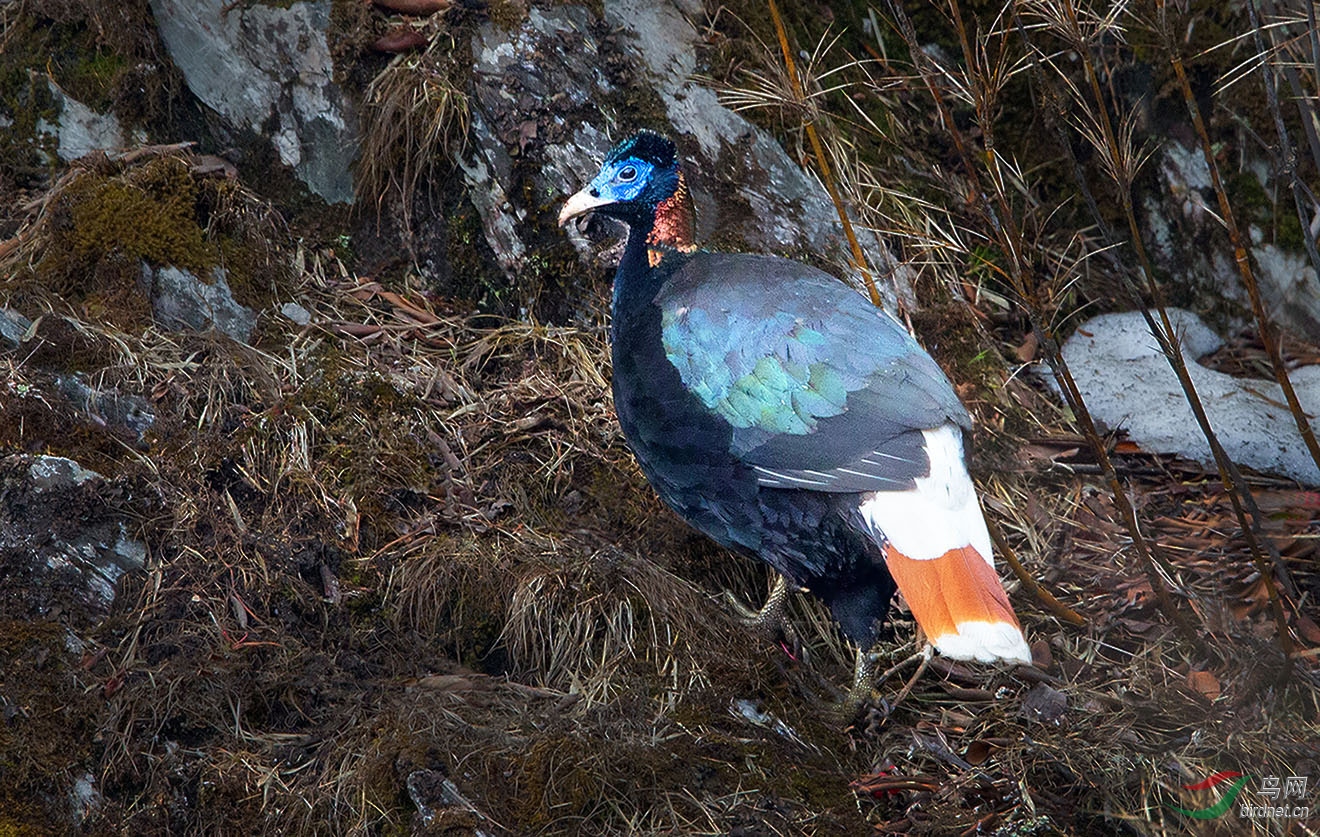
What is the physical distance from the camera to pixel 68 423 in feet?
10.5

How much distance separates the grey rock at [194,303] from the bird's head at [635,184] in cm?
123

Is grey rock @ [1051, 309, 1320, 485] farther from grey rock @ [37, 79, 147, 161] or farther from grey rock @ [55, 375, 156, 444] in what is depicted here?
grey rock @ [37, 79, 147, 161]

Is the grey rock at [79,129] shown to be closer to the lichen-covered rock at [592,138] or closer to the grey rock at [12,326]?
the grey rock at [12,326]

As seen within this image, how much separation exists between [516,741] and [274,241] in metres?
2.09

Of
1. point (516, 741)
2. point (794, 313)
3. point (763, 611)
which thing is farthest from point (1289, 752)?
point (516, 741)

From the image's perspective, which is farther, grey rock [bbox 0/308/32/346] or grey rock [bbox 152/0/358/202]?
grey rock [bbox 152/0/358/202]

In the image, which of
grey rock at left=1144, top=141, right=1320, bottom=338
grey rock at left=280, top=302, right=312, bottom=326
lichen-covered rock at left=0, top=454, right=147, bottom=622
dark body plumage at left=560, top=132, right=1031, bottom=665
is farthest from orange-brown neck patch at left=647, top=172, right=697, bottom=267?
grey rock at left=1144, top=141, right=1320, bottom=338

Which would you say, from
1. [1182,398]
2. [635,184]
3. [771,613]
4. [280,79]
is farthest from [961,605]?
[280,79]

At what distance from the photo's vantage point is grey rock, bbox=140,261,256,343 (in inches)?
143

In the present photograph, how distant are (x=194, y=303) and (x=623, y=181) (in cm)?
151

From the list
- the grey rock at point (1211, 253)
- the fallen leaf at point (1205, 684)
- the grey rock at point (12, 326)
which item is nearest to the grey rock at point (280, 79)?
the grey rock at point (12, 326)

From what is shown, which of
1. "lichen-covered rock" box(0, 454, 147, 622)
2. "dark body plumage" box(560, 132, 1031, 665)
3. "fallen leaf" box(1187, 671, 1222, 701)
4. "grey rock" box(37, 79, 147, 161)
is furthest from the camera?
"grey rock" box(37, 79, 147, 161)

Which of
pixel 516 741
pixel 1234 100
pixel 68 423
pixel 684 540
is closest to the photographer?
pixel 516 741

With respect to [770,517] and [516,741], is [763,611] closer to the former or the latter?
[770,517]
